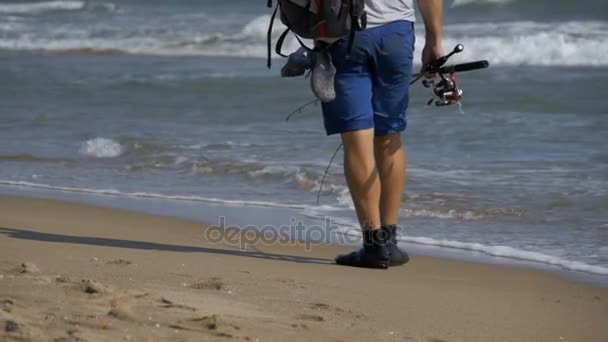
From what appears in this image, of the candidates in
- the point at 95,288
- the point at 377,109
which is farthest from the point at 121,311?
the point at 377,109

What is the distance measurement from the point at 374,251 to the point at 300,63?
0.86 meters

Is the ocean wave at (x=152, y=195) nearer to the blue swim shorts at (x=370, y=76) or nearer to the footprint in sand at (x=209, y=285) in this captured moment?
the blue swim shorts at (x=370, y=76)

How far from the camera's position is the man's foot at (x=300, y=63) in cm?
498

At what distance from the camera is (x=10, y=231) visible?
19.2 feet

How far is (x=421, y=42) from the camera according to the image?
16812mm

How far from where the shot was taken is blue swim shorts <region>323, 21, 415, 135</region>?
494 cm

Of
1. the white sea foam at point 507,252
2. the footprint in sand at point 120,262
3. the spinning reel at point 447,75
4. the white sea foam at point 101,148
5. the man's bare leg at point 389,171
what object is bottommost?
the white sea foam at point 101,148

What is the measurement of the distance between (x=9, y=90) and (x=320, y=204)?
20.5 ft

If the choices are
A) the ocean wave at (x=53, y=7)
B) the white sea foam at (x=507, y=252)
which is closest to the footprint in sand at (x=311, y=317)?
the white sea foam at (x=507, y=252)

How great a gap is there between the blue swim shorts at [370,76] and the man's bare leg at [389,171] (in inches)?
5.9

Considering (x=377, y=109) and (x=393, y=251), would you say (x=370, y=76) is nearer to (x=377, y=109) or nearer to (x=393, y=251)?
(x=377, y=109)

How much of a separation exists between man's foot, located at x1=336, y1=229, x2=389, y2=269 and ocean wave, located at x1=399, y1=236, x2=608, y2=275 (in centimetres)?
72

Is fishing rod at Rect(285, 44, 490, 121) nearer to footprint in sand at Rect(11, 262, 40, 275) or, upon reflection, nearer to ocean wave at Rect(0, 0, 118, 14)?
footprint in sand at Rect(11, 262, 40, 275)

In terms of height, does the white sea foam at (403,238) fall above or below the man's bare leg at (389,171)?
below
